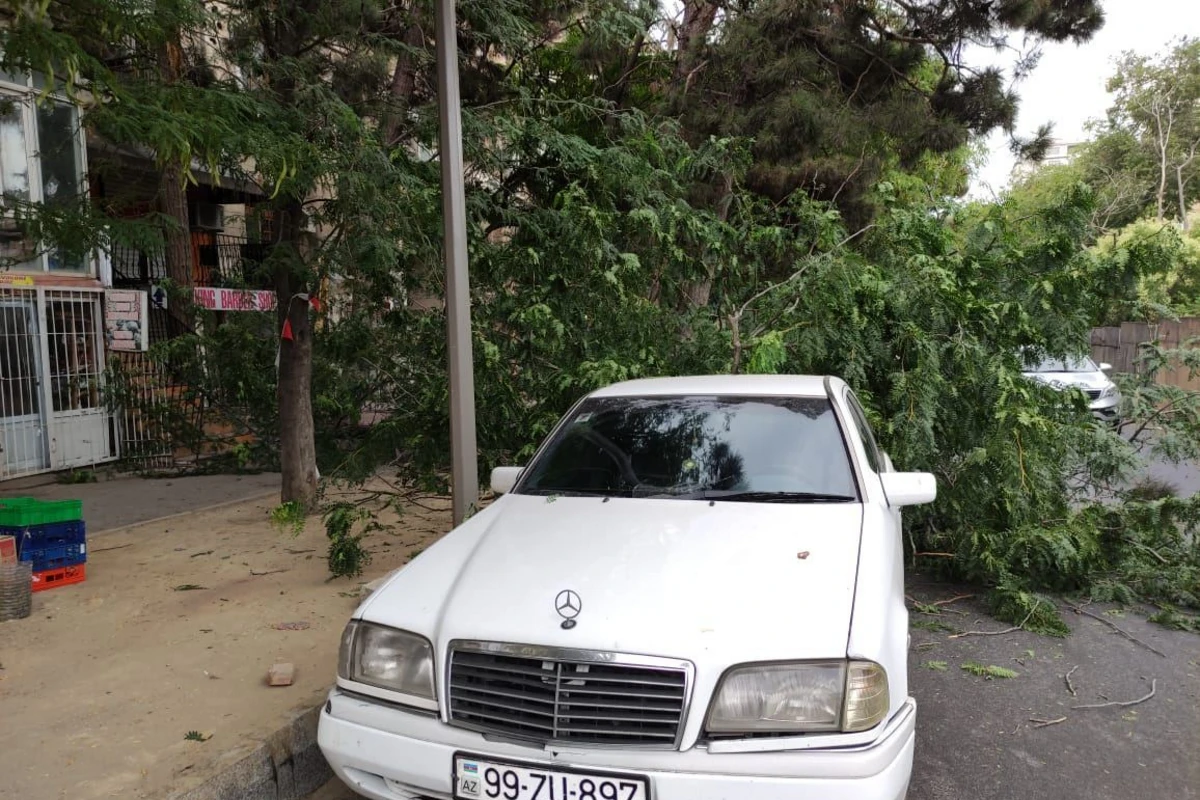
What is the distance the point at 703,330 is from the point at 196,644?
4.33m

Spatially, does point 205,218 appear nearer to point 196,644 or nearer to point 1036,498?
point 196,644

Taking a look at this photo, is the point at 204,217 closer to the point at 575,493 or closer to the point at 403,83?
the point at 403,83

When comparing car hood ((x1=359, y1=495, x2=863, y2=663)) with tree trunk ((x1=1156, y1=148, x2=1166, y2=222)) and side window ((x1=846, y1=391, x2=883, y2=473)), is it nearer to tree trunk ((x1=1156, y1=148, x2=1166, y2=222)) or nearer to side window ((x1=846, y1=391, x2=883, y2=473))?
side window ((x1=846, y1=391, x2=883, y2=473))

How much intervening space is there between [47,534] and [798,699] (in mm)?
5209

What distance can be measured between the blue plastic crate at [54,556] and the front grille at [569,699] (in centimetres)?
420

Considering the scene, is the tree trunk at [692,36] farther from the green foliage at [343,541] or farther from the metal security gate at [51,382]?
the metal security gate at [51,382]

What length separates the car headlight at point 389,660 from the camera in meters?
2.59

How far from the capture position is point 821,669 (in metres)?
2.33

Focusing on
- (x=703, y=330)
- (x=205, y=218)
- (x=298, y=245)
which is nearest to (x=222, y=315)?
(x=298, y=245)

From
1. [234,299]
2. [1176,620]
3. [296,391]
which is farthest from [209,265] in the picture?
[1176,620]

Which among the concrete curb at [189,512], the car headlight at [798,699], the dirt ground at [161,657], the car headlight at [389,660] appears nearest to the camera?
Result: the car headlight at [798,699]

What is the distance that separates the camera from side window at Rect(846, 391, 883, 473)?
3.89 metres

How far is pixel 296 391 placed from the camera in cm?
712

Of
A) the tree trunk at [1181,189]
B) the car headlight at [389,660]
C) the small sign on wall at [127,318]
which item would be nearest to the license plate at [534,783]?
the car headlight at [389,660]
